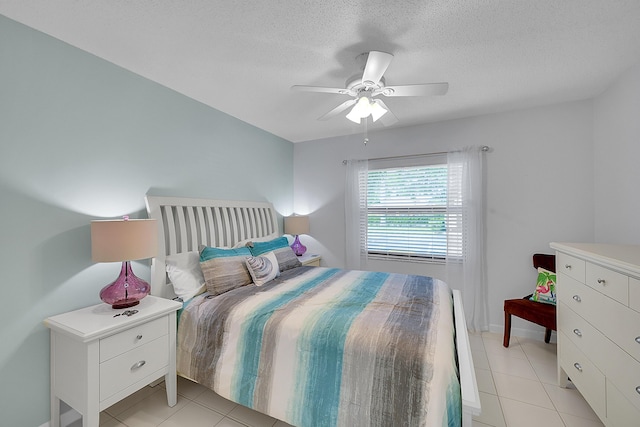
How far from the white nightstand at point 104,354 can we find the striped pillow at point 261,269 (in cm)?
67

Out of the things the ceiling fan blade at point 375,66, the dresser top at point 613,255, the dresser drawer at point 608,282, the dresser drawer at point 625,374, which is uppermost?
the ceiling fan blade at point 375,66

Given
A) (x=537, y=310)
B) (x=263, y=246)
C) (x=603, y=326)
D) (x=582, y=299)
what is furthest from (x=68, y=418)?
(x=537, y=310)

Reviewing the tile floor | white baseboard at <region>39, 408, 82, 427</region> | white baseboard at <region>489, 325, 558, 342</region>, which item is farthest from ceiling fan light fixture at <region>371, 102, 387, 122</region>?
white baseboard at <region>39, 408, 82, 427</region>

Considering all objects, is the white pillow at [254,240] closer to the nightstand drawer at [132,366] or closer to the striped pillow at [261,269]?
the striped pillow at [261,269]

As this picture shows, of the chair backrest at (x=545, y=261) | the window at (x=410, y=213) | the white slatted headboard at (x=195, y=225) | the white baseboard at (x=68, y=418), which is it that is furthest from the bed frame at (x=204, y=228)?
the chair backrest at (x=545, y=261)

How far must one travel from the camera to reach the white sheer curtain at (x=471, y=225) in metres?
3.07

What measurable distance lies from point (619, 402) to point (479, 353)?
130cm

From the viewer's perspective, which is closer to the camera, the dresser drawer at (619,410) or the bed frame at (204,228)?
the dresser drawer at (619,410)

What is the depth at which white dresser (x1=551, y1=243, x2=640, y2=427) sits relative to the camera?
4.21ft

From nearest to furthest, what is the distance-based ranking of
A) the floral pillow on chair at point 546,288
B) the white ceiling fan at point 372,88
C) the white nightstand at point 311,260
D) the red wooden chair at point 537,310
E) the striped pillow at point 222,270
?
the white ceiling fan at point 372,88 → the striped pillow at point 222,270 → the red wooden chair at point 537,310 → the floral pillow on chair at point 546,288 → the white nightstand at point 311,260

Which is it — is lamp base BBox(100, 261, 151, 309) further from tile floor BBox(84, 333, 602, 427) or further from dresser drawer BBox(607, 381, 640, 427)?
dresser drawer BBox(607, 381, 640, 427)

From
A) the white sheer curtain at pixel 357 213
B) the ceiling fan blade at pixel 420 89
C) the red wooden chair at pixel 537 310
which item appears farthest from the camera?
the white sheer curtain at pixel 357 213

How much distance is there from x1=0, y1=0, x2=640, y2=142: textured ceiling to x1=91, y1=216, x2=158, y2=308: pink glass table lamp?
4.10ft

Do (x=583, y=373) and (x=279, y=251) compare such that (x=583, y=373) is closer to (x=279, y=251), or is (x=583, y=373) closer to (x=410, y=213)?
(x=410, y=213)
